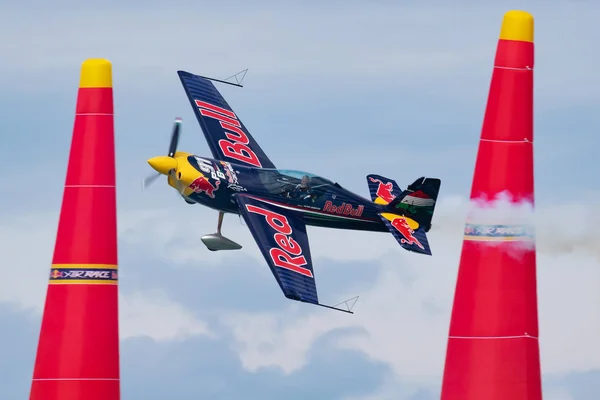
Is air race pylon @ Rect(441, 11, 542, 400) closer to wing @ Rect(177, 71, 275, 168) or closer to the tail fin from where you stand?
the tail fin

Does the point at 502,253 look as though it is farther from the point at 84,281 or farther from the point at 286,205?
the point at 286,205

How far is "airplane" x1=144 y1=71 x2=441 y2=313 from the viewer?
26594mm

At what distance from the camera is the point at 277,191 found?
27.5 metres

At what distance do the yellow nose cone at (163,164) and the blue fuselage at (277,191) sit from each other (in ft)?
1.30

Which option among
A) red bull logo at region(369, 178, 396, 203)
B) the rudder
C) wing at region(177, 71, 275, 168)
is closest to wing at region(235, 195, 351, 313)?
the rudder

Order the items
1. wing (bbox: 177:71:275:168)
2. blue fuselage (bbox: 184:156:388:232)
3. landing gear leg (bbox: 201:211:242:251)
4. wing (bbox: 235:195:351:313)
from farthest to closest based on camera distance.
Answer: wing (bbox: 177:71:275:168), blue fuselage (bbox: 184:156:388:232), landing gear leg (bbox: 201:211:242:251), wing (bbox: 235:195:351:313)

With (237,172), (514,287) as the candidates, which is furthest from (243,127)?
(514,287)

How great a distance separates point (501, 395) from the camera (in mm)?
16453

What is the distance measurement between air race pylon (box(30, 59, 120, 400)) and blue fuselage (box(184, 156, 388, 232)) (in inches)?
361

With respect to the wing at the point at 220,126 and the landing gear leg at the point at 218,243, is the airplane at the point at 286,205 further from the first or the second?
the wing at the point at 220,126

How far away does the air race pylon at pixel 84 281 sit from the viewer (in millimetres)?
17656

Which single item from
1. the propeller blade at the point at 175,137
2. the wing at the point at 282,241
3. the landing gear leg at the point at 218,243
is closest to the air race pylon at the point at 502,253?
the wing at the point at 282,241

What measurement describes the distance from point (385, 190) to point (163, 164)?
18.9ft

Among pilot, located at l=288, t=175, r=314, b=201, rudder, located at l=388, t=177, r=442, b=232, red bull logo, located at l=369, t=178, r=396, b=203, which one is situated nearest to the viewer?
pilot, located at l=288, t=175, r=314, b=201
